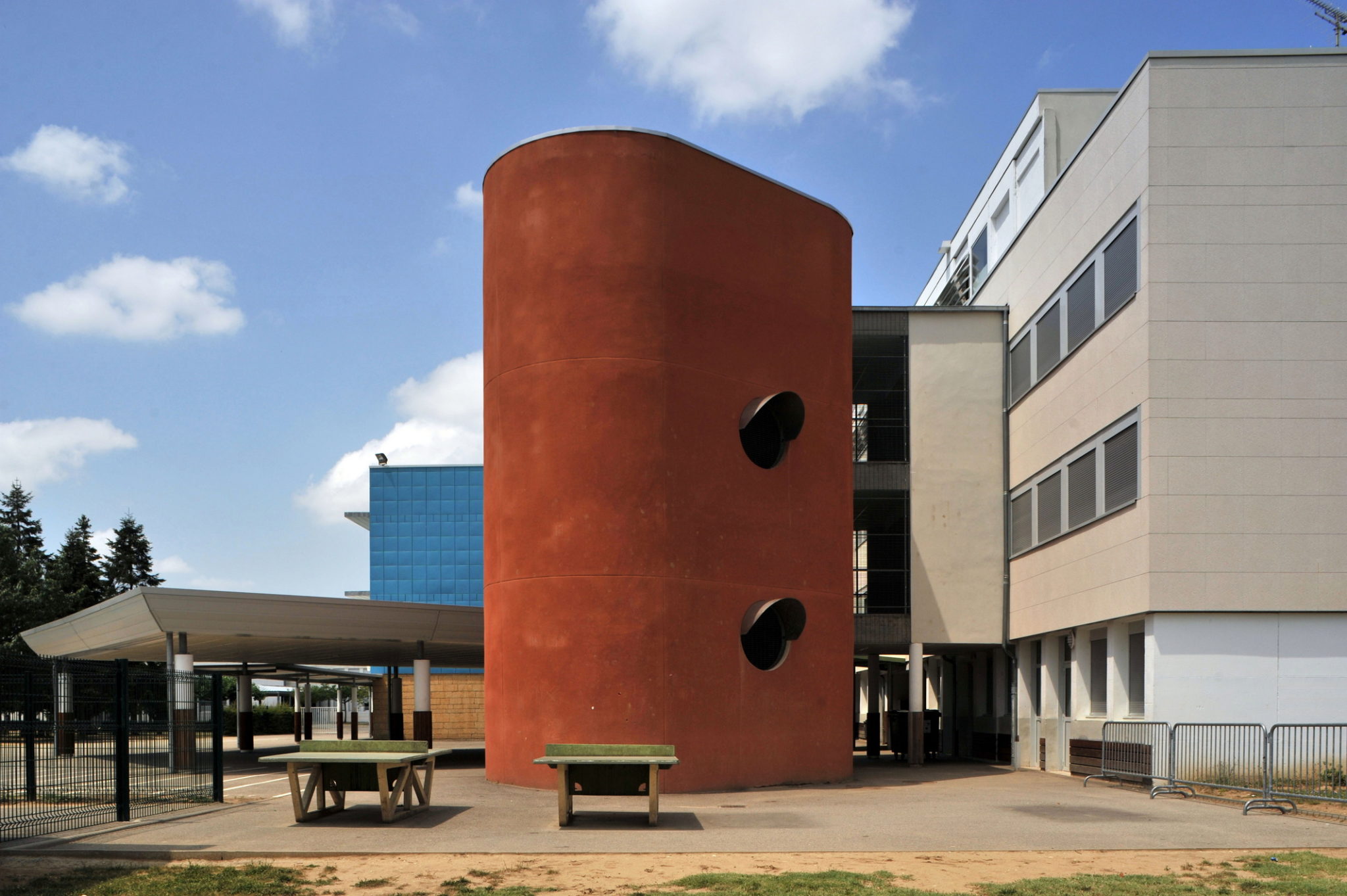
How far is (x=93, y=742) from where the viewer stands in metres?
14.1

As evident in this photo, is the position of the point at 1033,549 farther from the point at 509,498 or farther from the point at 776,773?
the point at 509,498

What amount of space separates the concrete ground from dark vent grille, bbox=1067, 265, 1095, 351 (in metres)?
8.71

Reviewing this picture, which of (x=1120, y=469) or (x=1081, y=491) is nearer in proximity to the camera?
(x=1120, y=469)

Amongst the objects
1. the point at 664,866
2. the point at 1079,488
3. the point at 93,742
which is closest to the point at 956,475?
the point at 1079,488

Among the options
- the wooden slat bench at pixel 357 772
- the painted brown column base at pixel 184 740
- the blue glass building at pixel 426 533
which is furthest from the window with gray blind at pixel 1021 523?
the blue glass building at pixel 426 533

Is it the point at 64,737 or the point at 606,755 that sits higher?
the point at 64,737

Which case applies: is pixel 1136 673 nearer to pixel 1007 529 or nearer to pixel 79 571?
pixel 1007 529

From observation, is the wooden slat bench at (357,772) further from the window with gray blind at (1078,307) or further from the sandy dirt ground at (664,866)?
the window with gray blind at (1078,307)

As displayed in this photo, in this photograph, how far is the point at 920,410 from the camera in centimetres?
2777

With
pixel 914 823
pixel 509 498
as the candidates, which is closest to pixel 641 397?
pixel 509 498

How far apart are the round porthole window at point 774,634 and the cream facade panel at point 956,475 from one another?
781 centimetres

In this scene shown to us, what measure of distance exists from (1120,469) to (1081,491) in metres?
1.93

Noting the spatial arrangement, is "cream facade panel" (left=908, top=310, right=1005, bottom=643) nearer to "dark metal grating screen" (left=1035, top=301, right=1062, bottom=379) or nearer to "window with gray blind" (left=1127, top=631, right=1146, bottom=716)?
"dark metal grating screen" (left=1035, top=301, right=1062, bottom=379)

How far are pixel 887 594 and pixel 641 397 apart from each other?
14765 millimetres
